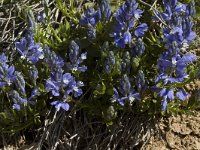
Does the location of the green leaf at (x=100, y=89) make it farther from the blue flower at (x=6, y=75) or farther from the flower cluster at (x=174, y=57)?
the blue flower at (x=6, y=75)

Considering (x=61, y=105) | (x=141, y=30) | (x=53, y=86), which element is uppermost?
(x=141, y=30)

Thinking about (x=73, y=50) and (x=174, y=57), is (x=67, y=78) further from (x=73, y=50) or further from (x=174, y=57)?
(x=174, y=57)

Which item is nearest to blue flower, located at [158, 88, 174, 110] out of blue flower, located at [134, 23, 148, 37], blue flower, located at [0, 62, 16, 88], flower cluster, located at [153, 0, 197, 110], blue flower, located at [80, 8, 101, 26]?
flower cluster, located at [153, 0, 197, 110]

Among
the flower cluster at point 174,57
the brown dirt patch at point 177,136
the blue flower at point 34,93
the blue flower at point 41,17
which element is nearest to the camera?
the flower cluster at point 174,57

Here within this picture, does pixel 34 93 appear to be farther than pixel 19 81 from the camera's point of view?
Yes


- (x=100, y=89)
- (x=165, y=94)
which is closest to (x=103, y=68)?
(x=100, y=89)

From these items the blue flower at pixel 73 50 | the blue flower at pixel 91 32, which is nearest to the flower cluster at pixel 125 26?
the blue flower at pixel 91 32

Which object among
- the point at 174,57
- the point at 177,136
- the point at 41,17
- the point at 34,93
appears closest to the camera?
the point at 174,57

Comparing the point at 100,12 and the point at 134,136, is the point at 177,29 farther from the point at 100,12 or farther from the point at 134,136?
the point at 134,136

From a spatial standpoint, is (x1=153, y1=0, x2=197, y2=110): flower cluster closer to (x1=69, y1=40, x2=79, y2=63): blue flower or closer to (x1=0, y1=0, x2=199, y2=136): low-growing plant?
(x1=0, y1=0, x2=199, y2=136): low-growing plant

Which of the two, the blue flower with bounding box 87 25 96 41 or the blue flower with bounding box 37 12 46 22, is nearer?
the blue flower with bounding box 87 25 96 41

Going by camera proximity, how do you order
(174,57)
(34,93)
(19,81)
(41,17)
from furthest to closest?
1. (41,17)
2. (34,93)
3. (19,81)
4. (174,57)

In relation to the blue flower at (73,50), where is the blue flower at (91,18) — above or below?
above
